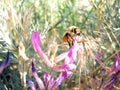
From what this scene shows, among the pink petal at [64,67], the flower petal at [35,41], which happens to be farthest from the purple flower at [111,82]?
the flower petal at [35,41]

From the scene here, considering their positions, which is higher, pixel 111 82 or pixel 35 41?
pixel 35 41

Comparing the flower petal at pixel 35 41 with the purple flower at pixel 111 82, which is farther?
the purple flower at pixel 111 82

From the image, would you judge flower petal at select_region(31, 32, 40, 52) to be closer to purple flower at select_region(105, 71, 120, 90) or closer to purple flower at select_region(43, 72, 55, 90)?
purple flower at select_region(43, 72, 55, 90)

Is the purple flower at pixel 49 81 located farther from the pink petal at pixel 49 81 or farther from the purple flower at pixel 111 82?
the purple flower at pixel 111 82

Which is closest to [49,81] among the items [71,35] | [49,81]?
[49,81]

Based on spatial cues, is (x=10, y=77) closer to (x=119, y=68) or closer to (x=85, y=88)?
(x=85, y=88)

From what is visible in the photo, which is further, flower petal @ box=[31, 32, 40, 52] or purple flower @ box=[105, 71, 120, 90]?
purple flower @ box=[105, 71, 120, 90]

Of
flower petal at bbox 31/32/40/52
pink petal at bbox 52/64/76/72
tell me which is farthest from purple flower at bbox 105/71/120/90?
flower petal at bbox 31/32/40/52

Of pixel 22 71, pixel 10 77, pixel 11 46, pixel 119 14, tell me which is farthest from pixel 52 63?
pixel 119 14

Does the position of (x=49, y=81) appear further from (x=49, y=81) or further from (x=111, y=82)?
(x=111, y=82)

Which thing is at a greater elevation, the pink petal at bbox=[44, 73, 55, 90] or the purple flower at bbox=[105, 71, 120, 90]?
the pink petal at bbox=[44, 73, 55, 90]

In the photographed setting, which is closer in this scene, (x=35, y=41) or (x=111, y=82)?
(x=35, y=41)

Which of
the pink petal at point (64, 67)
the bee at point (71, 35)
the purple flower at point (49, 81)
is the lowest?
the purple flower at point (49, 81)
